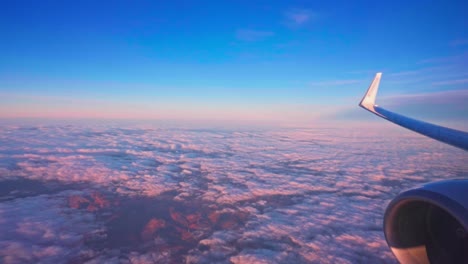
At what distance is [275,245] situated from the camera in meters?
8.28

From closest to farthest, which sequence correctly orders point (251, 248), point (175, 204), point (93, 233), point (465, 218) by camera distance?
point (465, 218) → point (251, 248) → point (93, 233) → point (175, 204)

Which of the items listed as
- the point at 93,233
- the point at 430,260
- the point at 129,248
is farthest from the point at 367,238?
the point at 93,233

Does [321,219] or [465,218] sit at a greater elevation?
[465,218]

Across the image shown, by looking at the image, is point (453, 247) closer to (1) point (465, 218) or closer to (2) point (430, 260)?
(2) point (430, 260)

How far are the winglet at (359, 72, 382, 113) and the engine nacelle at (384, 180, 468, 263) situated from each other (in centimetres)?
497

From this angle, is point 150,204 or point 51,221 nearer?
point 51,221

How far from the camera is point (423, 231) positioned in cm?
274

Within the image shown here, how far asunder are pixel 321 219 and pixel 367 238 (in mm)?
2212

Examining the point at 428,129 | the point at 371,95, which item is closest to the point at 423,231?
the point at 428,129

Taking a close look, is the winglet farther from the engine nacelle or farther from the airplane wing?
the engine nacelle

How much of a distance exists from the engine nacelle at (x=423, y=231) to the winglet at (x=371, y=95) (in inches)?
196

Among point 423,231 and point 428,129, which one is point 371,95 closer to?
point 428,129

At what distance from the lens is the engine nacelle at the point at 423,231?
7.91 ft

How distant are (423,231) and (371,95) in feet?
19.2
